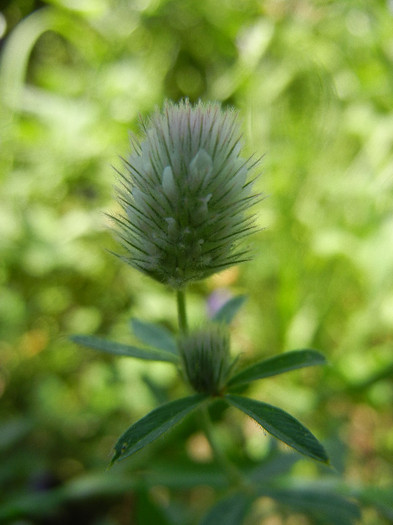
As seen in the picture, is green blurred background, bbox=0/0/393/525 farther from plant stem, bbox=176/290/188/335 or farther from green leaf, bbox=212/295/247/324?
plant stem, bbox=176/290/188/335

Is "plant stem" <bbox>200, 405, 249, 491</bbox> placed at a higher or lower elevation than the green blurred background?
lower

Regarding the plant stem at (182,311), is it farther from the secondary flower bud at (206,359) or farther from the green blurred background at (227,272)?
the green blurred background at (227,272)

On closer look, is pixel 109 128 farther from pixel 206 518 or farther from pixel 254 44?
pixel 206 518

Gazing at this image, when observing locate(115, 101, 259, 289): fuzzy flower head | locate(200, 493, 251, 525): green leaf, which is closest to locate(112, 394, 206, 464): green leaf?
locate(115, 101, 259, 289): fuzzy flower head

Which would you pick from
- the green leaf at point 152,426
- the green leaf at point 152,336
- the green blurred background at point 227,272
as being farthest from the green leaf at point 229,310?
the green blurred background at point 227,272

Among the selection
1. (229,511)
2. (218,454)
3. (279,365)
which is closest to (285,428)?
(279,365)

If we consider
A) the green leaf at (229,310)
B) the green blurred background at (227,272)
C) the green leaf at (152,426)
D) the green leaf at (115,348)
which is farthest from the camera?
the green blurred background at (227,272)
